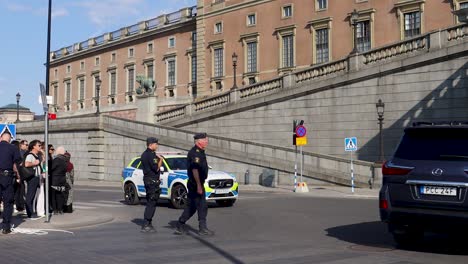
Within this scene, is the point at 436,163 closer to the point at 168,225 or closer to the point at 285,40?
the point at 168,225

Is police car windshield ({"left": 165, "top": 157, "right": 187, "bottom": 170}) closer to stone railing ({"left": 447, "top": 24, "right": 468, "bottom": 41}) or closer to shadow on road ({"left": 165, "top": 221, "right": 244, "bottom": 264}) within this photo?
shadow on road ({"left": 165, "top": 221, "right": 244, "bottom": 264})

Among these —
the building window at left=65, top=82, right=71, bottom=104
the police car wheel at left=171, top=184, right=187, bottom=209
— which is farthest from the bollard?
the building window at left=65, top=82, right=71, bottom=104

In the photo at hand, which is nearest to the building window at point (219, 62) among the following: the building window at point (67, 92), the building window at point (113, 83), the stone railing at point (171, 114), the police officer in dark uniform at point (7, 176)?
the stone railing at point (171, 114)

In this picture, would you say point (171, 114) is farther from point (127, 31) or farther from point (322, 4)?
point (127, 31)

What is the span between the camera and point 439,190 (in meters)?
9.22

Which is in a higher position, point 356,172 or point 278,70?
point 278,70

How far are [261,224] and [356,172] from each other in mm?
15032

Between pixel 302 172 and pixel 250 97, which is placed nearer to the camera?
pixel 302 172

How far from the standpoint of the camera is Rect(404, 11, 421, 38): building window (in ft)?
128

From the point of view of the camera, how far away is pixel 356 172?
93.0 ft

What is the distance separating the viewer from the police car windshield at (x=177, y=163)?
1903cm

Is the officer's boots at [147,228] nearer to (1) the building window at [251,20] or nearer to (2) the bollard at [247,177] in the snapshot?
(2) the bollard at [247,177]

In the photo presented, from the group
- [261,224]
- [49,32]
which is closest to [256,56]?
[49,32]

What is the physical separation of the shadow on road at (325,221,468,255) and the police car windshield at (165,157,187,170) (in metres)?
6.90
